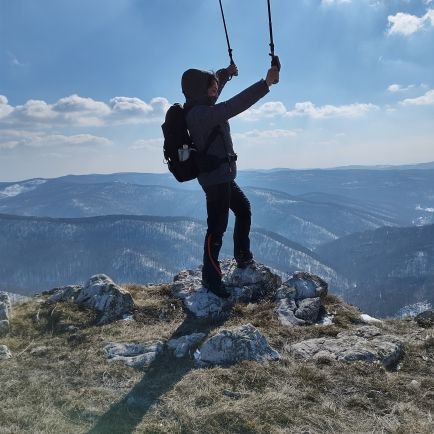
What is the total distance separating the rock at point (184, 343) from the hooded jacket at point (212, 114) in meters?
2.92

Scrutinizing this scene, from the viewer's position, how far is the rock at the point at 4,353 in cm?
766

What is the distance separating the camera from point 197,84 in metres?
8.33

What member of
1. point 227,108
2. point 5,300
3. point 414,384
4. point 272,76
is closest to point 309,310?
point 414,384

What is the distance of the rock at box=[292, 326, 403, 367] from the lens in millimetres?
7238

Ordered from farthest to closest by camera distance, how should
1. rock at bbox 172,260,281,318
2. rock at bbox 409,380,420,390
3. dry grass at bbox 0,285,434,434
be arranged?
rock at bbox 172,260,281,318 < rock at bbox 409,380,420,390 < dry grass at bbox 0,285,434,434

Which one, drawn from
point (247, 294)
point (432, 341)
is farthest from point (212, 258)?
point (432, 341)

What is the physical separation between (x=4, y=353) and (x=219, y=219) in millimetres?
4661

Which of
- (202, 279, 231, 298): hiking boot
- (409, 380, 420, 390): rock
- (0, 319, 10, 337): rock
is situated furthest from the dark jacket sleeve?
(0, 319, 10, 337): rock

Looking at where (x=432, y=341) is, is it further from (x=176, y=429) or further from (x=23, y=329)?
(x=23, y=329)

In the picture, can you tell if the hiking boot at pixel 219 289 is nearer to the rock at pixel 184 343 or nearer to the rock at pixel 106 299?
the rock at pixel 184 343

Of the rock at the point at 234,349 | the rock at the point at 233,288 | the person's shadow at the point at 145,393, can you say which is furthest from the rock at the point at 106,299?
the rock at the point at 234,349

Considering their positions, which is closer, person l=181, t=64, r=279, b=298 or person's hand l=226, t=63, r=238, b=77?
person l=181, t=64, r=279, b=298

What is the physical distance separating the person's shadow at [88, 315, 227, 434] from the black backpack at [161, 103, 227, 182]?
3168mm

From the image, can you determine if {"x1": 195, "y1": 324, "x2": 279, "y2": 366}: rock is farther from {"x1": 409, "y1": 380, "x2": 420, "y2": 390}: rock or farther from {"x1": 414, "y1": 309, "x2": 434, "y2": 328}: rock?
{"x1": 414, "y1": 309, "x2": 434, "y2": 328}: rock
